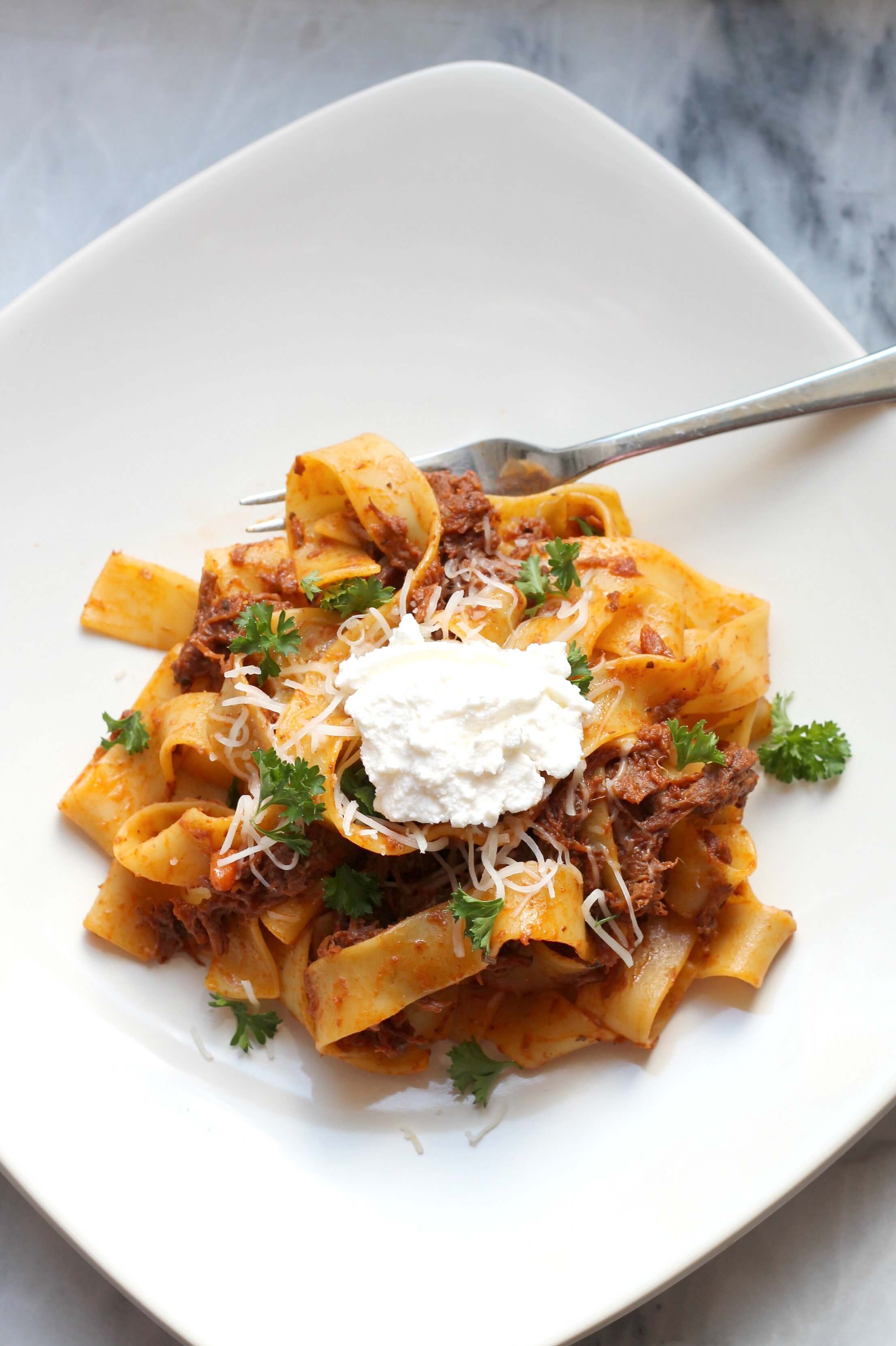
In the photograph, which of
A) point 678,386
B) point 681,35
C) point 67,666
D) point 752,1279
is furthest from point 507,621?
point 681,35

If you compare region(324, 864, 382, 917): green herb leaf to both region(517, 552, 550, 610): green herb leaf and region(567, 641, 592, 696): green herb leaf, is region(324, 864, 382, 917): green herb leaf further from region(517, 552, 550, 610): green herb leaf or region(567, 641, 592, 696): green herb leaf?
region(517, 552, 550, 610): green herb leaf

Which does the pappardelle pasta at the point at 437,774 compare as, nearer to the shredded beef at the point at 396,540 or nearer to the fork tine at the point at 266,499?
the shredded beef at the point at 396,540

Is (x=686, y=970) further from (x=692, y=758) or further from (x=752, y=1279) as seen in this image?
(x=752, y=1279)

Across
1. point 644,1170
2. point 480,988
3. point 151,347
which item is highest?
point 151,347

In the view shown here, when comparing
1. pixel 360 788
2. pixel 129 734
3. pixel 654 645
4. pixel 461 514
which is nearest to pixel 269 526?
pixel 461 514

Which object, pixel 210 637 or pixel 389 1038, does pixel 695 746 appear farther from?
pixel 210 637

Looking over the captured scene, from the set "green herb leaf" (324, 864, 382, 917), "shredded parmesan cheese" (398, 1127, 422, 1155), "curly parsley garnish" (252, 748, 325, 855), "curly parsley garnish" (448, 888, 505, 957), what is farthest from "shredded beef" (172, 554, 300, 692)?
"shredded parmesan cheese" (398, 1127, 422, 1155)
